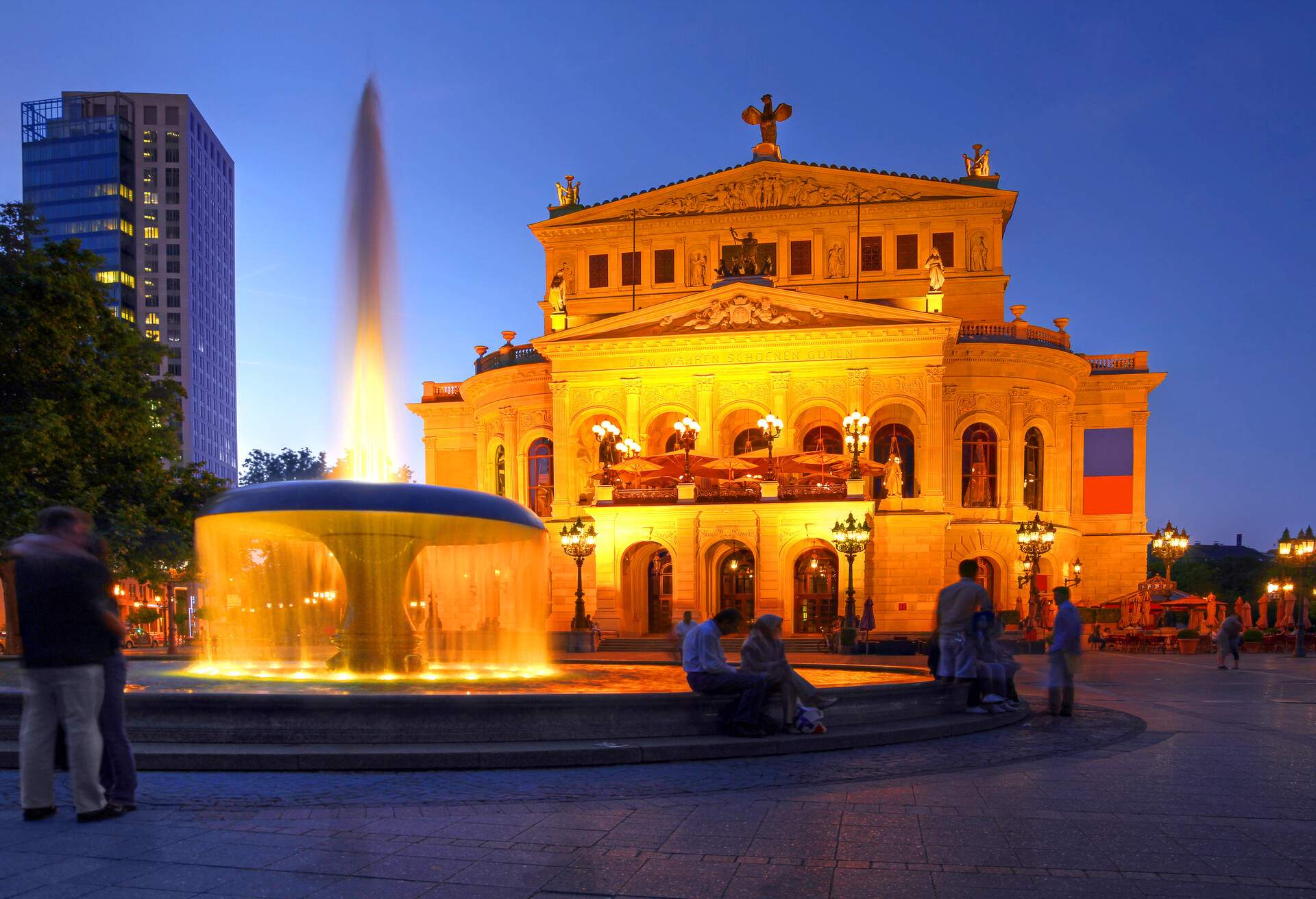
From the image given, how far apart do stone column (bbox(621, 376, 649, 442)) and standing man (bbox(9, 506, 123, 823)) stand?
37061 mm

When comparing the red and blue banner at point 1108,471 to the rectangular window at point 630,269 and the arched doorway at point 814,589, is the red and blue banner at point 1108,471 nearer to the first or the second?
the arched doorway at point 814,589

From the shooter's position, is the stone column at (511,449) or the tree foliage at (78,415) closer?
the tree foliage at (78,415)

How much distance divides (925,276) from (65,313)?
1362 inches

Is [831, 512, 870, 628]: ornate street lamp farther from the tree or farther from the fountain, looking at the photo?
the tree

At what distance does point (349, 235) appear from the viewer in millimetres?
16031

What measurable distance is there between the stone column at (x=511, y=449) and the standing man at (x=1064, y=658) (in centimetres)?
3546

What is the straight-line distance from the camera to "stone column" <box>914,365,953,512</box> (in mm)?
41125

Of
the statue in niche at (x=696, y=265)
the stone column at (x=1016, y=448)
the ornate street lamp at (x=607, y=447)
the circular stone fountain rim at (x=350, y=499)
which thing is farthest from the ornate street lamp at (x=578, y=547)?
the circular stone fountain rim at (x=350, y=499)

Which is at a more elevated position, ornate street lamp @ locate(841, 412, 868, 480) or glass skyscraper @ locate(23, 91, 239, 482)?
glass skyscraper @ locate(23, 91, 239, 482)

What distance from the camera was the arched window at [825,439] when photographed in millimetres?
43938

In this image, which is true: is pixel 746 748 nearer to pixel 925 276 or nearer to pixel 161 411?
pixel 161 411

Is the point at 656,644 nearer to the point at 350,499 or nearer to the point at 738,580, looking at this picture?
the point at 738,580

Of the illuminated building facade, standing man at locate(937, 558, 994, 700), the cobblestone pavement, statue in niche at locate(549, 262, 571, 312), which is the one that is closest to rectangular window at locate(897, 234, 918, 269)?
the illuminated building facade

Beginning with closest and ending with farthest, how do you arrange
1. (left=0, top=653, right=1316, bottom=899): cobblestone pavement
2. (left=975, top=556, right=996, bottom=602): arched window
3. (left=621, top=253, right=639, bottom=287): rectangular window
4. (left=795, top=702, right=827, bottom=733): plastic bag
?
(left=0, top=653, right=1316, bottom=899): cobblestone pavement < (left=795, top=702, right=827, bottom=733): plastic bag < (left=975, top=556, right=996, bottom=602): arched window < (left=621, top=253, right=639, bottom=287): rectangular window
